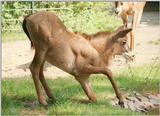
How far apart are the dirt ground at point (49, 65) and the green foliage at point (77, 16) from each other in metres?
0.70

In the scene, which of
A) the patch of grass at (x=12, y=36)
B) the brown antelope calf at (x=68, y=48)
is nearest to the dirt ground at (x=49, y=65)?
the patch of grass at (x=12, y=36)

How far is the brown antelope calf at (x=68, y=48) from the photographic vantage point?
19.5 ft

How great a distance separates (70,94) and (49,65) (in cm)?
271

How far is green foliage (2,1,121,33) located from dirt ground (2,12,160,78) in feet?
2.29

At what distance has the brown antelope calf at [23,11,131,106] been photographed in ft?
19.5

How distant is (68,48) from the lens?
5977mm

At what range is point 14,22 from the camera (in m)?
12.1

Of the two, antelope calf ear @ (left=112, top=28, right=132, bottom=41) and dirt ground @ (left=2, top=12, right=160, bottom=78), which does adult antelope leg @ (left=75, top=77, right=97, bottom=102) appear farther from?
dirt ground @ (left=2, top=12, right=160, bottom=78)

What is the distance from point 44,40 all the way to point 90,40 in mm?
644

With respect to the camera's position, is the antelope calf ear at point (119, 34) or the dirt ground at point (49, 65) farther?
the dirt ground at point (49, 65)

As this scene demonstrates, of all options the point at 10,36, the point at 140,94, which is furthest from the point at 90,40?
the point at 10,36

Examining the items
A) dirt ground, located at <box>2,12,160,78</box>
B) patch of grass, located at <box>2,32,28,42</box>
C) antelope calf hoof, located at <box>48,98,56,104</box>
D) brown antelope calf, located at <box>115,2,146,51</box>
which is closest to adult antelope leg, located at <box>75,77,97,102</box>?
antelope calf hoof, located at <box>48,98,56,104</box>

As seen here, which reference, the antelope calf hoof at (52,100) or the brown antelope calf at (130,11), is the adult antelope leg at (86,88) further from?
the brown antelope calf at (130,11)

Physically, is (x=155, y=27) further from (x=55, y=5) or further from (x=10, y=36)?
(x=10, y=36)
